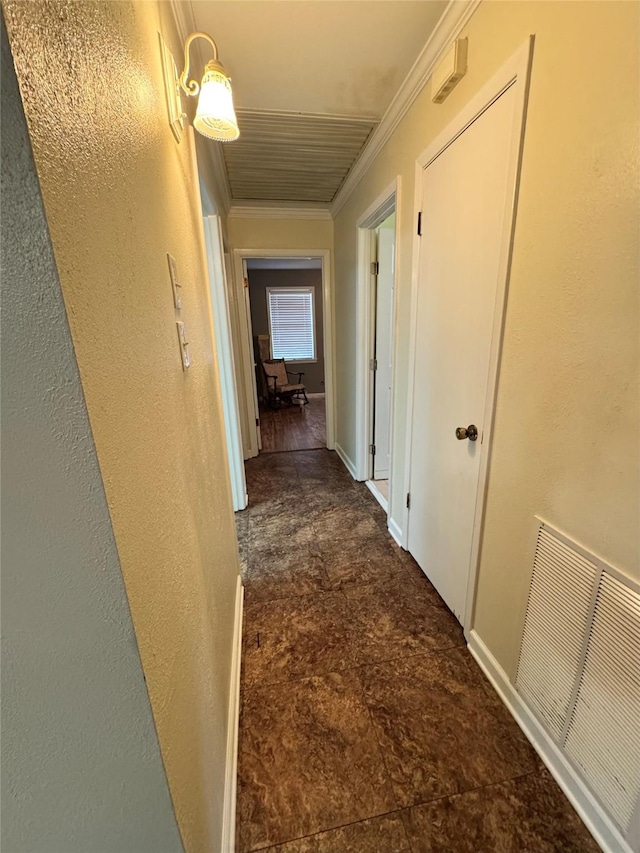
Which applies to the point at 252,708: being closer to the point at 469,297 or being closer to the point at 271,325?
the point at 469,297

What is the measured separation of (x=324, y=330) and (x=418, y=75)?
6.89 feet

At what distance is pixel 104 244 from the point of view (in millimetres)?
464

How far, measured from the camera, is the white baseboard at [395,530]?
2.23 meters

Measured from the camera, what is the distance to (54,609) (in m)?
0.41

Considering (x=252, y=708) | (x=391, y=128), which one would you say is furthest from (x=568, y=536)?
(x=391, y=128)

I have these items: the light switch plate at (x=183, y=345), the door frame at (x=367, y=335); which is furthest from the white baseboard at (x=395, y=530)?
the light switch plate at (x=183, y=345)

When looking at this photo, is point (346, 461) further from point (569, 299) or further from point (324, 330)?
point (569, 299)

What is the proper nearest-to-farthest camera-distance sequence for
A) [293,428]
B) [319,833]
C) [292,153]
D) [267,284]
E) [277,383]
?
1. [319,833]
2. [292,153]
3. [293,428]
4. [277,383]
5. [267,284]

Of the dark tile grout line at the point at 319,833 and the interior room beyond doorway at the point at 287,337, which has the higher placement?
the interior room beyond doorway at the point at 287,337

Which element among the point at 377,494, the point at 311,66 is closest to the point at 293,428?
the point at 377,494

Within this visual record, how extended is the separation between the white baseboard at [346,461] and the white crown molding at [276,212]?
7.44 feet

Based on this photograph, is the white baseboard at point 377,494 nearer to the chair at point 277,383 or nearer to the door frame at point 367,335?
the door frame at point 367,335

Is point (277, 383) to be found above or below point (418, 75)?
below

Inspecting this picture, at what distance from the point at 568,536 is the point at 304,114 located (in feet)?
7.41
